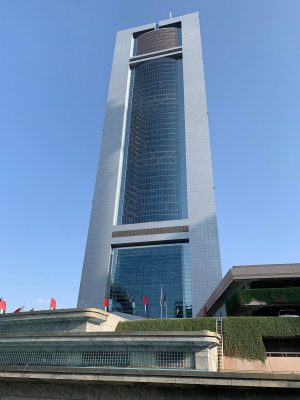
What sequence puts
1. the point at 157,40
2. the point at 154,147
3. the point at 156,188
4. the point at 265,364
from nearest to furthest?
the point at 265,364, the point at 156,188, the point at 154,147, the point at 157,40

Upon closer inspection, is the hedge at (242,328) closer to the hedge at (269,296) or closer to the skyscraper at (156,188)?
the hedge at (269,296)

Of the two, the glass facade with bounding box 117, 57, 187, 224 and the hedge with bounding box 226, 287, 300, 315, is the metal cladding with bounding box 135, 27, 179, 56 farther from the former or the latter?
the hedge with bounding box 226, 287, 300, 315

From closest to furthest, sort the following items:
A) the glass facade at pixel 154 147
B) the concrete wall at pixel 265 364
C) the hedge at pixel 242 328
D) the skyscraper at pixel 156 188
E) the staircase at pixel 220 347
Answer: the concrete wall at pixel 265 364 → the staircase at pixel 220 347 → the hedge at pixel 242 328 → the skyscraper at pixel 156 188 → the glass facade at pixel 154 147

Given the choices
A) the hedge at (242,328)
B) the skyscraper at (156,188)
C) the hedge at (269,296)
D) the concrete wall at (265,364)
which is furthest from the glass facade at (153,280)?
the concrete wall at (265,364)

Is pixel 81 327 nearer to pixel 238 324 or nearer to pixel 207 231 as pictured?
pixel 238 324

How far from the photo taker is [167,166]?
4122 inches

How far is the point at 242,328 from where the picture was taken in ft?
85.5

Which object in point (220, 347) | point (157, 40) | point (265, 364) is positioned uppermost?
point (157, 40)

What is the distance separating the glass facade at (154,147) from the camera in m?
99.4

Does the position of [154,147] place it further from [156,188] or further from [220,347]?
[220,347]

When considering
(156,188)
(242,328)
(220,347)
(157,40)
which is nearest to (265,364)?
(242,328)

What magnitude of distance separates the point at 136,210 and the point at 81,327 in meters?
72.4

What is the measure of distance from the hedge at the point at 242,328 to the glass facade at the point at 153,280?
52.9m

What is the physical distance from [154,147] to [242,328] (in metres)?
86.7
